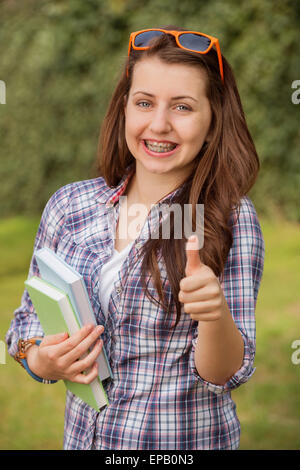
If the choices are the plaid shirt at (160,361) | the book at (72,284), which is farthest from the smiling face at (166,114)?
the book at (72,284)

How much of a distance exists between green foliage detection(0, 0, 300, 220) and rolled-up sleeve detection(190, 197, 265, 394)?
16.9ft

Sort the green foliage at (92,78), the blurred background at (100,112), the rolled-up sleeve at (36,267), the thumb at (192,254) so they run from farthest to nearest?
the green foliage at (92,78), the blurred background at (100,112), the rolled-up sleeve at (36,267), the thumb at (192,254)

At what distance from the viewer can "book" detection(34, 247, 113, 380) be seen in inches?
55.4

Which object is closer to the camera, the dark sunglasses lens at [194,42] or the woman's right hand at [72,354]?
the woman's right hand at [72,354]

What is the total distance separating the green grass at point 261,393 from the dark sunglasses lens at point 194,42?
2399 mm

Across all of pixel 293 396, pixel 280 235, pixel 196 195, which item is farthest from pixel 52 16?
pixel 196 195

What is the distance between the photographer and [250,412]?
360 cm

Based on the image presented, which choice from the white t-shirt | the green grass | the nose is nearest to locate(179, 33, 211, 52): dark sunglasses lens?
the nose

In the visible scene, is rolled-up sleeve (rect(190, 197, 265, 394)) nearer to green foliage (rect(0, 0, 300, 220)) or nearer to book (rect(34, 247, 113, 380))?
book (rect(34, 247, 113, 380))

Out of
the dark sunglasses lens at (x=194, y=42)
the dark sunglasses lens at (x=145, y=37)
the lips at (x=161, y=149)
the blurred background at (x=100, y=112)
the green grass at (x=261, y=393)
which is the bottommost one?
the green grass at (x=261, y=393)

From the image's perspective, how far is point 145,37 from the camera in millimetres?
1591

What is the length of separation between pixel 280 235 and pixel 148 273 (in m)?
5.20

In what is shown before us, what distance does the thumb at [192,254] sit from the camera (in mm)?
1179

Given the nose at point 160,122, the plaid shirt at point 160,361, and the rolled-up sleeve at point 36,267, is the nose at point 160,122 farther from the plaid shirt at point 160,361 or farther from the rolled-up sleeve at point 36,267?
the rolled-up sleeve at point 36,267
